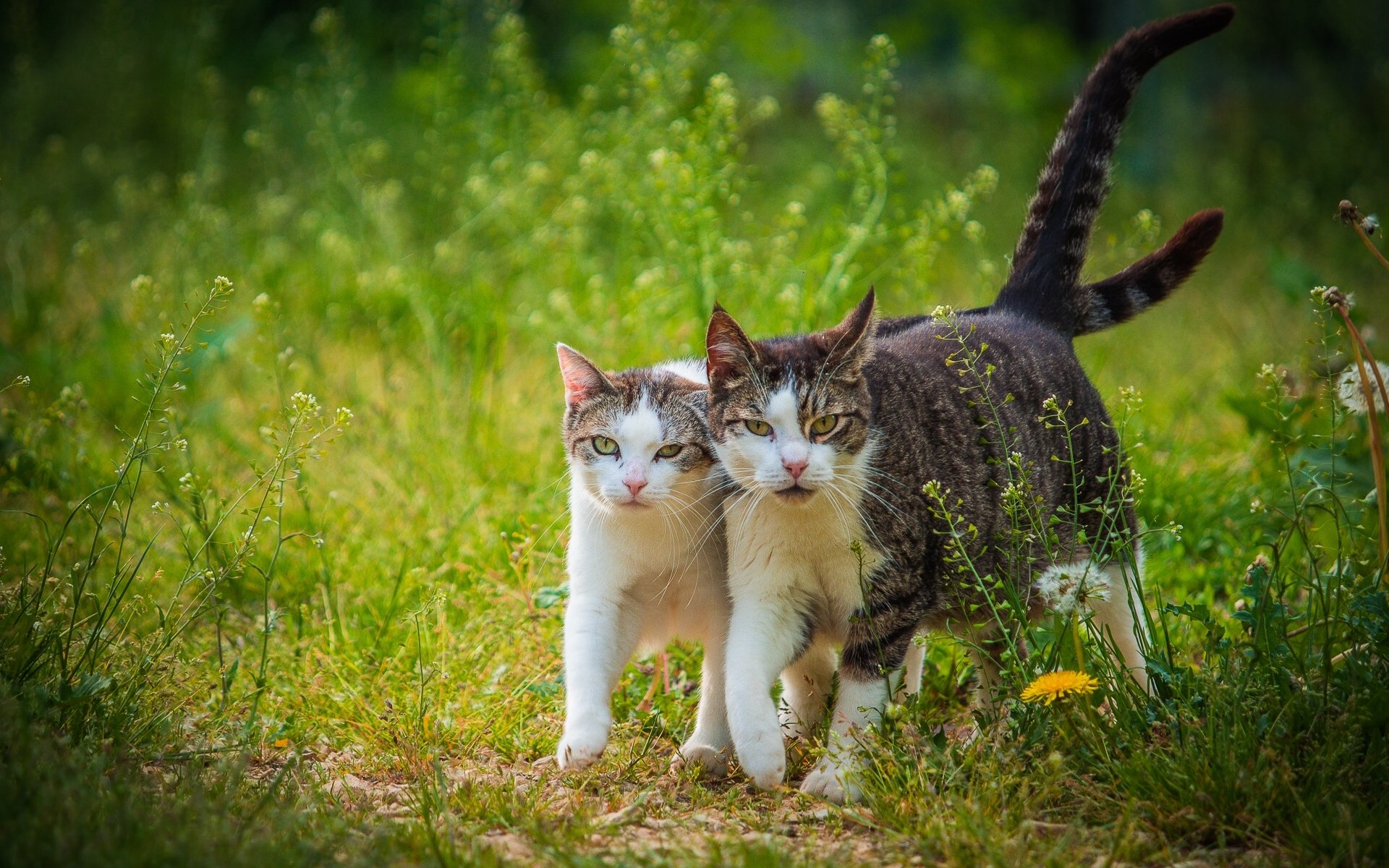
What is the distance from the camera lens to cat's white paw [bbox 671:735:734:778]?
2.61 meters

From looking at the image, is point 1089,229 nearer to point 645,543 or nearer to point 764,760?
point 645,543

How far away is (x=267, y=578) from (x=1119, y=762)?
1.77 meters

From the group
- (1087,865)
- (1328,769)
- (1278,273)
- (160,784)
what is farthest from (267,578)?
(1278,273)

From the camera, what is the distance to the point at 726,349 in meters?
2.56

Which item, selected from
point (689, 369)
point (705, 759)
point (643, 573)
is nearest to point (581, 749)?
point (705, 759)

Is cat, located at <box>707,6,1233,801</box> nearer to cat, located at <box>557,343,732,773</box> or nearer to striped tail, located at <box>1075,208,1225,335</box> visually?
Result: striped tail, located at <box>1075,208,1225,335</box>

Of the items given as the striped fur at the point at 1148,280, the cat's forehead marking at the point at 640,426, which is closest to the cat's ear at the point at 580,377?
the cat's forehead marking at the point at 640,426

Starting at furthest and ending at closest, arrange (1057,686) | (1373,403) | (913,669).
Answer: (913,669) → (1373,403) → (1057,686)

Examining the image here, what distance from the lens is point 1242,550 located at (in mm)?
3391

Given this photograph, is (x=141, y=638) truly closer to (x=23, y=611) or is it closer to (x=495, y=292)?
(x=23, y=611)

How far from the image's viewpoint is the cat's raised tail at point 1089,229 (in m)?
2.96

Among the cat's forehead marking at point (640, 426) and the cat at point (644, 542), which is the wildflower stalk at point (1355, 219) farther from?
the cat's forehead marking at point (640, 426)

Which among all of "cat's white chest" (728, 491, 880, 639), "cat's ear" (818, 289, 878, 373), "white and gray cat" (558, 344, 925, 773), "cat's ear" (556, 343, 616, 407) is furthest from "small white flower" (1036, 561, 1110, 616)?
→ "cat's ear" (556, 343, 616, 407)

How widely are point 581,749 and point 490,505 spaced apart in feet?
4.93
